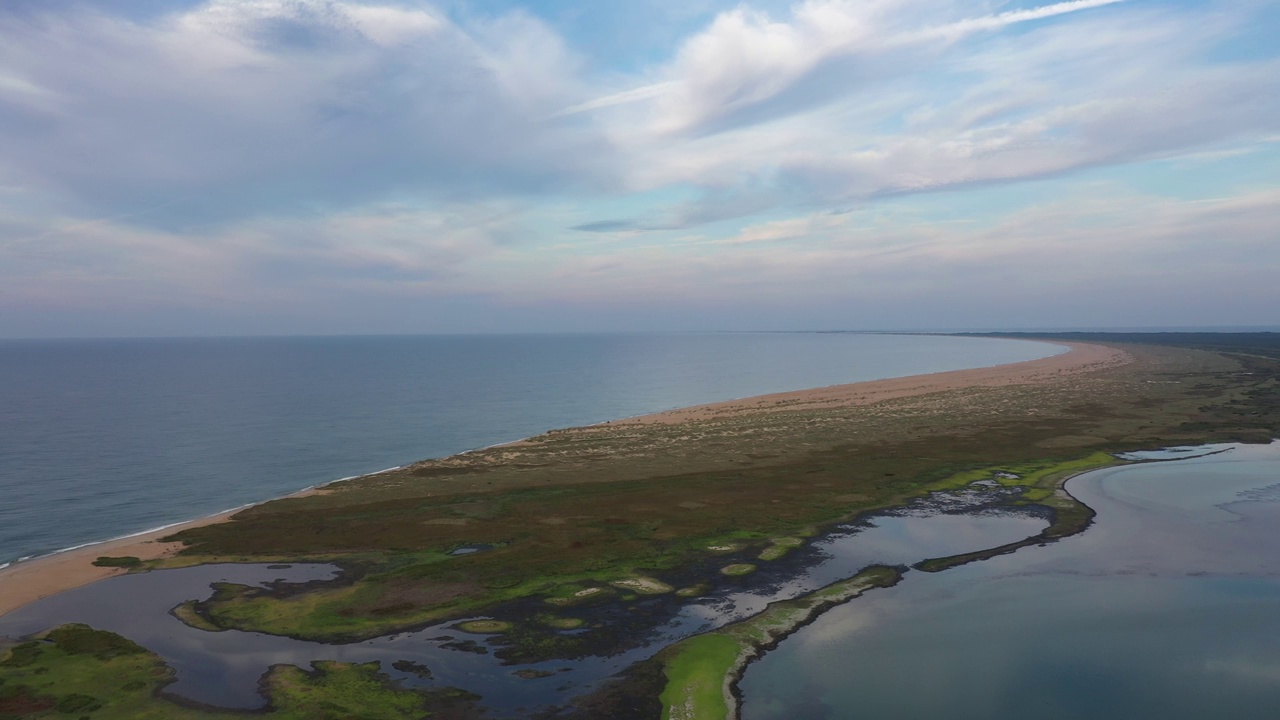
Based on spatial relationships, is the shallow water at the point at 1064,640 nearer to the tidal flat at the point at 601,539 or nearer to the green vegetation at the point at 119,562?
the tidal flat at the point at 601,539

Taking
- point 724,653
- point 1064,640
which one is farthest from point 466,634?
point 1064,640

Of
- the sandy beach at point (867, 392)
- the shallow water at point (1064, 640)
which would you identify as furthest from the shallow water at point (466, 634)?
the sandy beach at point (867, 392)

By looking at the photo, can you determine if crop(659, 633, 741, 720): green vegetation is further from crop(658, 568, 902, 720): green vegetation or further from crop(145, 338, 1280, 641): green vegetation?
crop(145, 338, 1280, 641): green vegetation

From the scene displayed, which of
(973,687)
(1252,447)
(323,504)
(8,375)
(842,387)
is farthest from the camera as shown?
(8,375)

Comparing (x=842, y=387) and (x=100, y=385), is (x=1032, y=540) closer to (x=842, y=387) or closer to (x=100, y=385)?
(x=842, y=387)

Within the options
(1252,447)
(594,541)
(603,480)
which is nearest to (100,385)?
(603,480)

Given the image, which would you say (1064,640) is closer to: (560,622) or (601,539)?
→ (560,622)

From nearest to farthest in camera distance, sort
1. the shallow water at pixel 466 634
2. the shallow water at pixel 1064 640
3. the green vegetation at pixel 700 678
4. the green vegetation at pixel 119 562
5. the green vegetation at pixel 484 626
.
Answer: the green vegetation at pixel 700 678
the shallow water at pixel 1064 640
the shallow water at pixel 466 634
the green vegetation at pixel 484 626
the green vegetation at pixel 119 562
